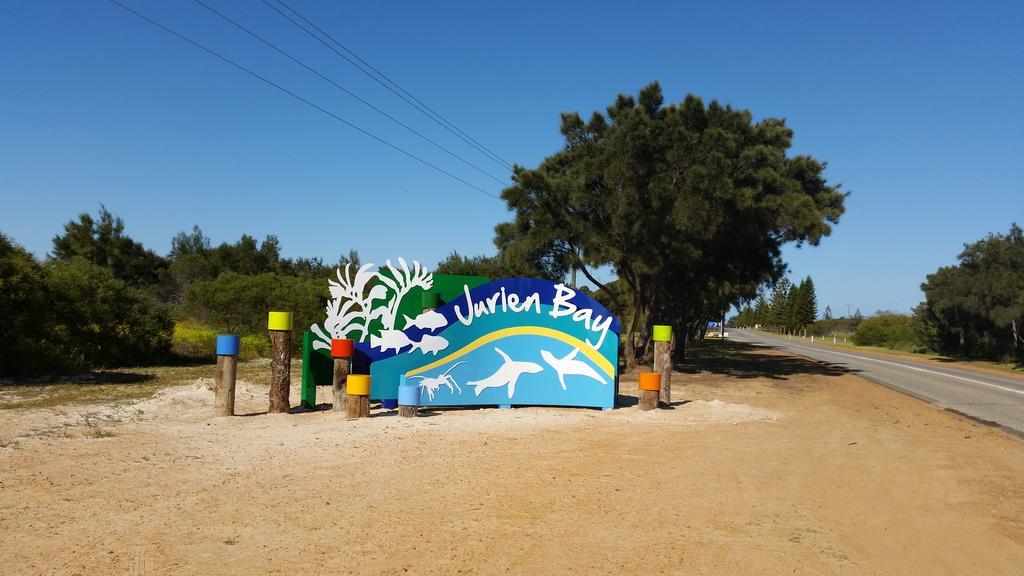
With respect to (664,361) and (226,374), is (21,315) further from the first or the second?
(664,361)

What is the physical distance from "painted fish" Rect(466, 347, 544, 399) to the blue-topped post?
1.58 meters

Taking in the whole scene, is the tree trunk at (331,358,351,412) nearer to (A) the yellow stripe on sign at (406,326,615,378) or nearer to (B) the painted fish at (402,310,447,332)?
(A) the yellow stripe on sign at (406,326,615,378)

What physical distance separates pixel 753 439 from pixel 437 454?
517cm

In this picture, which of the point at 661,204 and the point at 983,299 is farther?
the point at 983,299

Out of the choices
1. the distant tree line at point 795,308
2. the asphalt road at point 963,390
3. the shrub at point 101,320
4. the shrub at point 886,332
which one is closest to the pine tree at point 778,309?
the distant tree line at point 795,308

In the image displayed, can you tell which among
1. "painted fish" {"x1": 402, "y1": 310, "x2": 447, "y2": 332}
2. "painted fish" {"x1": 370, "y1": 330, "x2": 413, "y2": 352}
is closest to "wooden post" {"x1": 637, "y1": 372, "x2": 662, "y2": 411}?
"painted fish" {"x1": 402, "y1": 310, "x2": 447, "y2": 332}

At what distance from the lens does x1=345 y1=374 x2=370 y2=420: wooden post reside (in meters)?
11.7

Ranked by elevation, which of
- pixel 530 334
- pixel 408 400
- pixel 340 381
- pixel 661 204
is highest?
pixel 661 204

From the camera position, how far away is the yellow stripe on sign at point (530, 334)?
1315cm

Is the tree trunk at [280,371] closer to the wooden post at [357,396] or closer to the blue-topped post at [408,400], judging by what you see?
the wooden post at [357,396]

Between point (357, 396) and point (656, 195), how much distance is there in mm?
12560

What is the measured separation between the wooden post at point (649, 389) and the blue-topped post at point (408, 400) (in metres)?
4.53

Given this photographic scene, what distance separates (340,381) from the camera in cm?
1256

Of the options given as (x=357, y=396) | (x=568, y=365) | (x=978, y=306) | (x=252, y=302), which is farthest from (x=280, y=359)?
(x=978, y=306)
